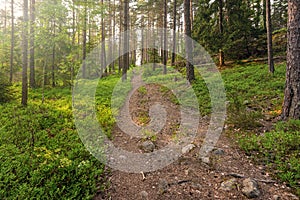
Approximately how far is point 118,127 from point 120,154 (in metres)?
1.89

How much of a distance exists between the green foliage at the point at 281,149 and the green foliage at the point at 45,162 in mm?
3807

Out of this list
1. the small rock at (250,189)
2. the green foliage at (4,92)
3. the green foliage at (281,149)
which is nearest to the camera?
the small rock at (250,189)

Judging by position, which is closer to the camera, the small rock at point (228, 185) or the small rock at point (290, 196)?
the small rock at point (290, 196)

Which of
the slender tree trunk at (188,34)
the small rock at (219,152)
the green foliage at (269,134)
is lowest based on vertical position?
the small rock at (219,152)

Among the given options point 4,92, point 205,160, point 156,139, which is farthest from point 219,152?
point 4,92

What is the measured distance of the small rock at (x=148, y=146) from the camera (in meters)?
5.36

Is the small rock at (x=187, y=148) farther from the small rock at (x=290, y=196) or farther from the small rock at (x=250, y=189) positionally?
the small rock at (x=290, y=196)

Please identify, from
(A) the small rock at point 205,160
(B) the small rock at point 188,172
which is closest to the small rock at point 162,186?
(B) the small rock at point 188,172

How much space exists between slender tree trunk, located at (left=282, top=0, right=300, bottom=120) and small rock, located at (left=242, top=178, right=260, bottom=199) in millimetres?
3845

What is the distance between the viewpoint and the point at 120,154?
5266 mm

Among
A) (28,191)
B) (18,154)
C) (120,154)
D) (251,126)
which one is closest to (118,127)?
(120,154)

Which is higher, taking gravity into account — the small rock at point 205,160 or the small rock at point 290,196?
the small rock at point 205,160

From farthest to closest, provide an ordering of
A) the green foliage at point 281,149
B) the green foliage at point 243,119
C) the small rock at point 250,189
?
the green foliage at point 243,119 < the green foliage at point 281,149 < the small rock at point 250,189

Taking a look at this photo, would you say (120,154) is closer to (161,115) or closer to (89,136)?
(89,136)
